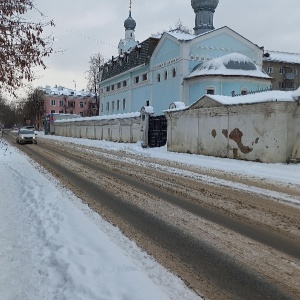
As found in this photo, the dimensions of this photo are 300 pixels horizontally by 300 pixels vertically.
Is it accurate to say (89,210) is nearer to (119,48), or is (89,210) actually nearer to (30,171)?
(30,171)

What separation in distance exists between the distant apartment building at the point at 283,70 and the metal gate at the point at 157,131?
43466mm

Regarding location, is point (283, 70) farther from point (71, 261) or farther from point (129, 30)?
point (71, 261)

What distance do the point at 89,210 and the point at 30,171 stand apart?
628cm

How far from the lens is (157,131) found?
26.5 metres

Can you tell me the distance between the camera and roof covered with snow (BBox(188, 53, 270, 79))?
33.2 meters

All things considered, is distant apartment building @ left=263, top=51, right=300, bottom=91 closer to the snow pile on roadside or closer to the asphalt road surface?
the asphalt road surface

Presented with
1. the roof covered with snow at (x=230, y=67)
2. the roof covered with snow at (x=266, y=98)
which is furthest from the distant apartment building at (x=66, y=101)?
the roof covered with snow at (x=266, y=98)

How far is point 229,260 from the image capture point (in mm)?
4363

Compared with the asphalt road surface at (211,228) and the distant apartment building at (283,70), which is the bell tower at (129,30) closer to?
the distant apartment building at (283,70)

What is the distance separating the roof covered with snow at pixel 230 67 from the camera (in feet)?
109

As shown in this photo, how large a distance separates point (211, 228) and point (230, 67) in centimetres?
3021

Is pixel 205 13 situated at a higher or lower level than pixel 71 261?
higher

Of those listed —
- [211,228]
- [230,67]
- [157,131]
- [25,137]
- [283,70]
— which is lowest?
[211,228]

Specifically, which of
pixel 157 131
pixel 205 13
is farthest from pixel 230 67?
pixel 205 13
